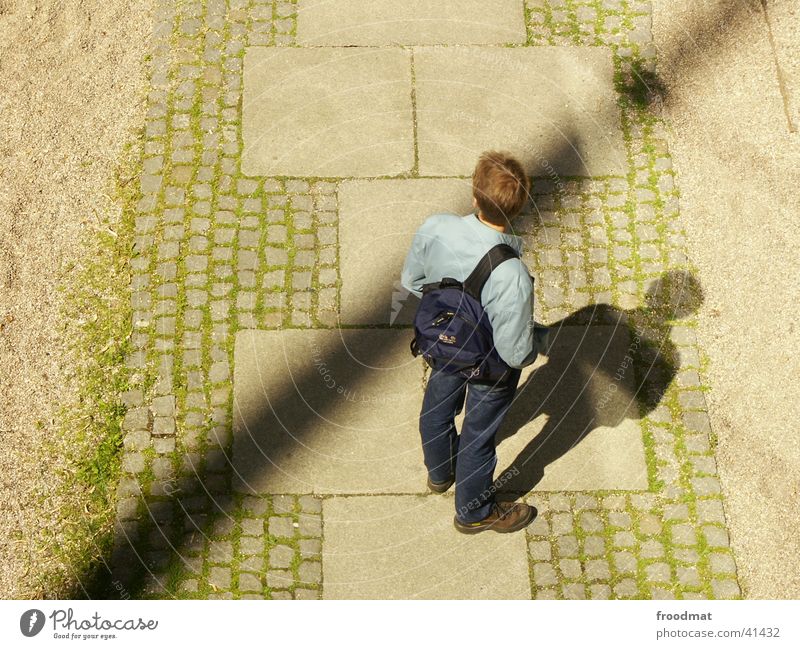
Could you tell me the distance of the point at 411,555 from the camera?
17.7 feet

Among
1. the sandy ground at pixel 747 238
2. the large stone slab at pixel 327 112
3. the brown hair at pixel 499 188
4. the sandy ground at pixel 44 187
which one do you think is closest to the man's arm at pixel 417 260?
the brown hair at pixel 499 188

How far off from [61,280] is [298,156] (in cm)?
168

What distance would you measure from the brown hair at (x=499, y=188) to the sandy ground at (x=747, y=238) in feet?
7.16

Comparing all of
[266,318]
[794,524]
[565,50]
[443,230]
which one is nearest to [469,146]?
[565,50]

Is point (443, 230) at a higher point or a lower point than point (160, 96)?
lower

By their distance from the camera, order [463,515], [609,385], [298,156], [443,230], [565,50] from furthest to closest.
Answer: [565,50] < [298,156] < [609,385] < [463,515] < [443,230]

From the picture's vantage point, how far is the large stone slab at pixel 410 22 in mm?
7152

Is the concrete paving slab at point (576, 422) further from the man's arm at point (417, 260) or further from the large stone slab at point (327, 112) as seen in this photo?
the large stone slab at point (327, 112)

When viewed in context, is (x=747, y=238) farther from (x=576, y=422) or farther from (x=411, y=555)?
(x=411, y=555)

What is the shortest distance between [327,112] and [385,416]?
7.35 ft

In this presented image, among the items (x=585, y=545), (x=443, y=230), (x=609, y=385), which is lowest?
(x=585, y=545)

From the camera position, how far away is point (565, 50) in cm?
711

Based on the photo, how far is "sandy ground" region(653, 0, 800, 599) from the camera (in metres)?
5.53

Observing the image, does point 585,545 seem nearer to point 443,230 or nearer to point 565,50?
point 443,230
